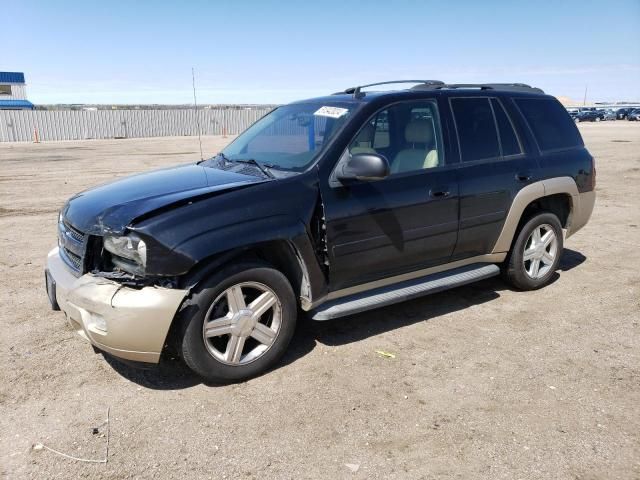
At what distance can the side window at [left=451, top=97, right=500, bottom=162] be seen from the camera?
4.46 m

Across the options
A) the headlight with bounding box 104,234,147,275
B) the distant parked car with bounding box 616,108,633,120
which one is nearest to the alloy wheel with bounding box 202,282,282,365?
the headlight with bounding box 104,234,147,275

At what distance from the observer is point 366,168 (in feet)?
11.7

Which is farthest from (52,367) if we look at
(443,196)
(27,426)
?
(443,196)

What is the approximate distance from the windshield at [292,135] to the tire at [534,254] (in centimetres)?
215

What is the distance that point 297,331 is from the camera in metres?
4.36

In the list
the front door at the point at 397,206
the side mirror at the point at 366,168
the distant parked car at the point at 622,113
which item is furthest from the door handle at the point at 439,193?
the distant parked car at the point at 622,113

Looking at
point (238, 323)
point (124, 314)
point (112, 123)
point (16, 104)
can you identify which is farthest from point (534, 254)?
point (16, 104)

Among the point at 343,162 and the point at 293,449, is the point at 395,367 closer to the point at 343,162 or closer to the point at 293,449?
the point at 293,449

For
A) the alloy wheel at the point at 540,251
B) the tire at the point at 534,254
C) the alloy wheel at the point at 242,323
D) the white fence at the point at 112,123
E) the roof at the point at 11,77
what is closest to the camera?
the alloy wheel at the point at 242,323

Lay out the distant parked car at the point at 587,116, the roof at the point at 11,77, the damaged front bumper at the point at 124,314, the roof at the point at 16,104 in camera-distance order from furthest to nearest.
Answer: the roof at the point at 11,77, the distant parked car at the point at 587,116, the roof at the point at 16,104, the damaged front bumper at the point at 124,314

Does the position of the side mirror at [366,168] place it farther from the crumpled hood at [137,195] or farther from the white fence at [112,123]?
the white fence at [112,123]

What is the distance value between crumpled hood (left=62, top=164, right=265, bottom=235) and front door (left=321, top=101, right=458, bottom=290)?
703mm

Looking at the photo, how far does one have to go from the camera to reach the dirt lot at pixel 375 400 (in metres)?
2.74

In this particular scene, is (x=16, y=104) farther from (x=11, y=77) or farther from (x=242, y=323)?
(x=242, y=323)
